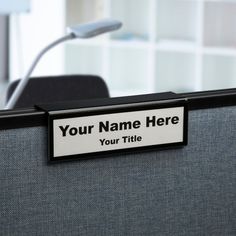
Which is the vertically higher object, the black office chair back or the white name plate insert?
the white name plate insert

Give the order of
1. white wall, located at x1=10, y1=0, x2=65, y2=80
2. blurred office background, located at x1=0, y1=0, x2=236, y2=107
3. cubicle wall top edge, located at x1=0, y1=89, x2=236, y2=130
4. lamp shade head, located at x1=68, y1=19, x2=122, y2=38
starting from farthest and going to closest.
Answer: white wall, located at x1=10, y1=0, x2=65, y2=80 < blurred office background, located at x1=0, y1=0, x2=236, y2=107 < lamp shade head, located at x1=68, y1=19, x2=122, y2=38 < cubicle wall top edge, located at x1=0, y1=89, x2=236, y2=130

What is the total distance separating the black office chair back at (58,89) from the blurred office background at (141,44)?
213 cm

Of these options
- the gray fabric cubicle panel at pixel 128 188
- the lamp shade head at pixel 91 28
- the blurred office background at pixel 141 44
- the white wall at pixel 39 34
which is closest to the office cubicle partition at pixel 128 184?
the gray fabric cubicle panel at pixel 128 188

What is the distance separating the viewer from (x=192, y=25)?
479cm

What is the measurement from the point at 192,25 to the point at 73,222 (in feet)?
13.1

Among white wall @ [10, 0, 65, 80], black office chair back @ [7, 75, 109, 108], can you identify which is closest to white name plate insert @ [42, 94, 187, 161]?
black office chair back @ [7, 75, 109, 108]

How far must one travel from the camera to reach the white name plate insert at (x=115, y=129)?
86cm

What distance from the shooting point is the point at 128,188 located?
3.00 feet

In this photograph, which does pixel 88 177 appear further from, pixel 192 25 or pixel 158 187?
pixel 192 25

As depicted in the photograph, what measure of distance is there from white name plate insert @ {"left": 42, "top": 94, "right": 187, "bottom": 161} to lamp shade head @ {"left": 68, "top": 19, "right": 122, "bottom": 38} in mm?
789

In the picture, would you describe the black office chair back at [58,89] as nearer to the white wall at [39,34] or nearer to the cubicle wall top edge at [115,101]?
the cubicle wall top edge at [115,101]

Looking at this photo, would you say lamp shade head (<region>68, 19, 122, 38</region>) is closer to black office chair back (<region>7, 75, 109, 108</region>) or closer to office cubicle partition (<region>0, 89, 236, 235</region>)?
black office chair back (<region>7, 75, 109, 108</region>)

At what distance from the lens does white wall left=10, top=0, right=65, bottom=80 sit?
16.3 feet

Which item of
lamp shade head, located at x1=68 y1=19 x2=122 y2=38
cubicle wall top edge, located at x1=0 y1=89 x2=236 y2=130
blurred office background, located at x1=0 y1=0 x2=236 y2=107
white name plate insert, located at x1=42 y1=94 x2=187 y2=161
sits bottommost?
blurred office background, located at x1=0 y1=0 x2=236 y2=107
